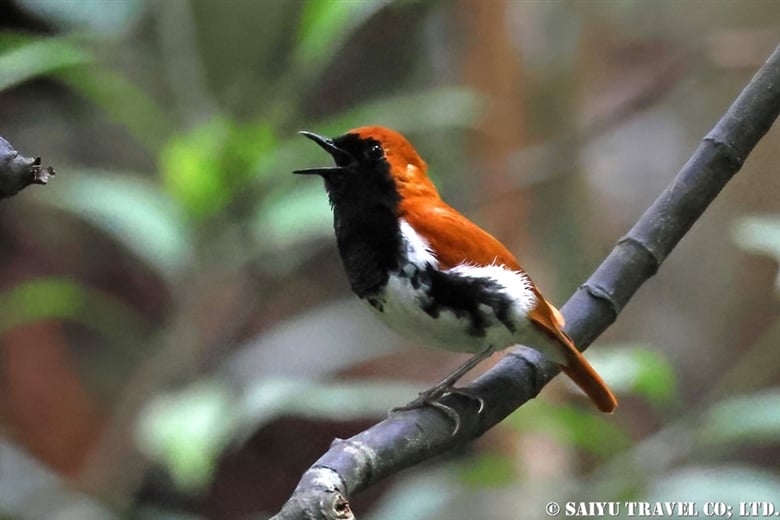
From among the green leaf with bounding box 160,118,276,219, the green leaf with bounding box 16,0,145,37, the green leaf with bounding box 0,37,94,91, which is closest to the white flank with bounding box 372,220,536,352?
the green leaf with bounding box 160,118,276,219

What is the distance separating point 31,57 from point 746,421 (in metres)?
1.27

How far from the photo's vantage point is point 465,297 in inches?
44.4

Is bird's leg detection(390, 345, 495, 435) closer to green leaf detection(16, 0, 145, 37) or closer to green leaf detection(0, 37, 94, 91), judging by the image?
green leaf detection(0, 37, 94, 91)

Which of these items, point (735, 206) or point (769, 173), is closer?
point (769, 173)

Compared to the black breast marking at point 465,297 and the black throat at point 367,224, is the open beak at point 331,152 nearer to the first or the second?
the black throat at point 367,224

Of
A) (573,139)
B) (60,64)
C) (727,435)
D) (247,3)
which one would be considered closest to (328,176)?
(60,64)

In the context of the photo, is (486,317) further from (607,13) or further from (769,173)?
(607,13)

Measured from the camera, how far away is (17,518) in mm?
1805

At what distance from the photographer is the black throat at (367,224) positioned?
1.14 meters

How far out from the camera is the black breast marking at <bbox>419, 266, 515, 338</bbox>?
1.12 meters

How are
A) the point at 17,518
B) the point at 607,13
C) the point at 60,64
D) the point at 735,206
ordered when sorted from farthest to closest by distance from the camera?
the point at 607,13 → the point at 735,206 → the point at 17,518 → the point at 60,64

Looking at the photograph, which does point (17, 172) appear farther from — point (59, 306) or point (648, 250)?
point (59, 306)

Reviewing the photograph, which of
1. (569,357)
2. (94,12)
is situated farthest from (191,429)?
(94,12)

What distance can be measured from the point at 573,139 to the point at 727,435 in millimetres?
1108
